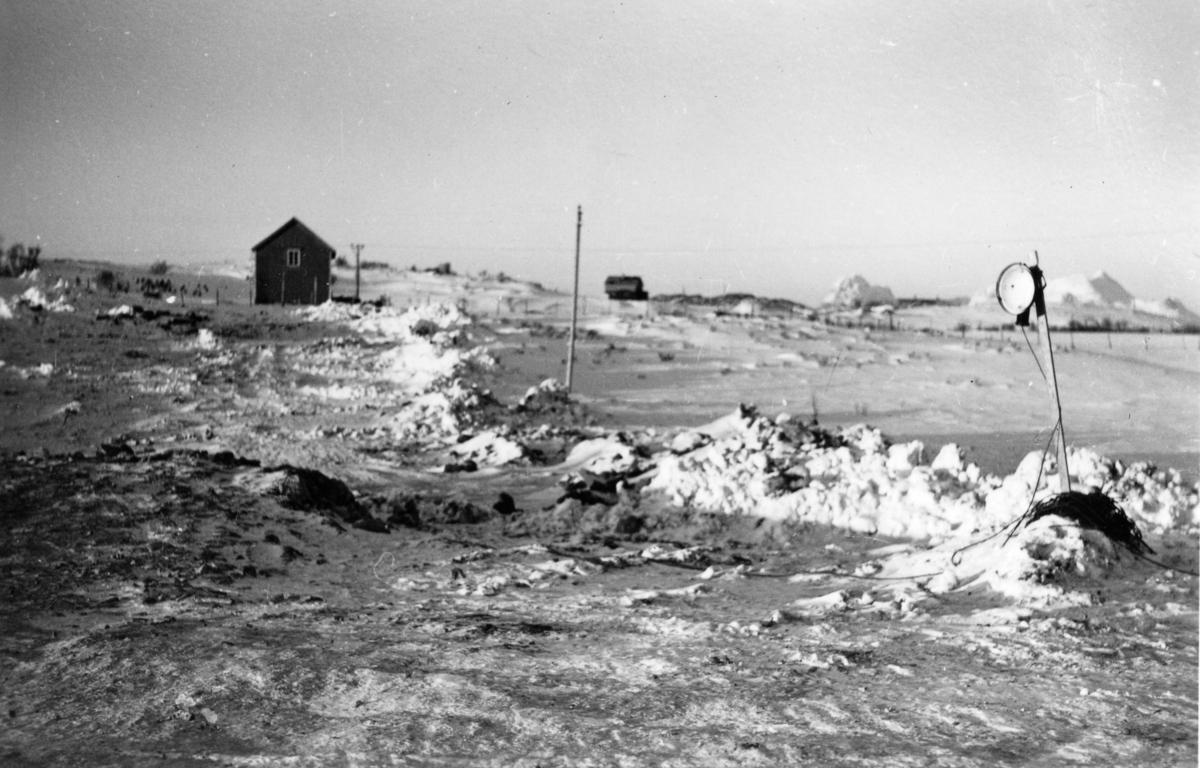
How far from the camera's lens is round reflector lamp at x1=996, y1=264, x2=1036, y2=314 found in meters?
7.92

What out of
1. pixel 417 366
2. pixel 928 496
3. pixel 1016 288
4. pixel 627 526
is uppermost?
pixel 1016 288

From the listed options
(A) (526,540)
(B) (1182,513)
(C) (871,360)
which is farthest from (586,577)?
(C) (871,360)

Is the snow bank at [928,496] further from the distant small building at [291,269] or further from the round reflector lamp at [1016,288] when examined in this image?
the distant small building at [291,269]

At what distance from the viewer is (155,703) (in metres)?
4.73

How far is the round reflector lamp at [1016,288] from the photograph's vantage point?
792cm

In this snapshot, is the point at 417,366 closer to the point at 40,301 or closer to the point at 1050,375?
the point at 40,301

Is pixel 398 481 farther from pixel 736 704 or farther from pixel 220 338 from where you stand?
pixel 220 338

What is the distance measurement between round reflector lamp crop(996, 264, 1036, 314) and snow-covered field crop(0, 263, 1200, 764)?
156cm

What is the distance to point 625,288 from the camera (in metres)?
52.4

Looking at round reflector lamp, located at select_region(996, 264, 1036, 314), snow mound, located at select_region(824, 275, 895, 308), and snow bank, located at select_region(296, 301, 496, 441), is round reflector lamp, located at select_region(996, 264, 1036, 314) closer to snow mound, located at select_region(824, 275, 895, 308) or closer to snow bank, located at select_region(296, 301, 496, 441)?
snow bank, located at select_region(296, 301, 496, 441)

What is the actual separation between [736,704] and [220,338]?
2637cm

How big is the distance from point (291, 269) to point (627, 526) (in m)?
29.8

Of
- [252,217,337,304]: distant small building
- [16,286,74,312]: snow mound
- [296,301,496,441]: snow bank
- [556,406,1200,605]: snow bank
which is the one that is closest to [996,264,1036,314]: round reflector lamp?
[556,406,1200,605]: snow bank

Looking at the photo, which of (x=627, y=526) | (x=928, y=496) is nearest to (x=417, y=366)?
(x=627, y=526)
